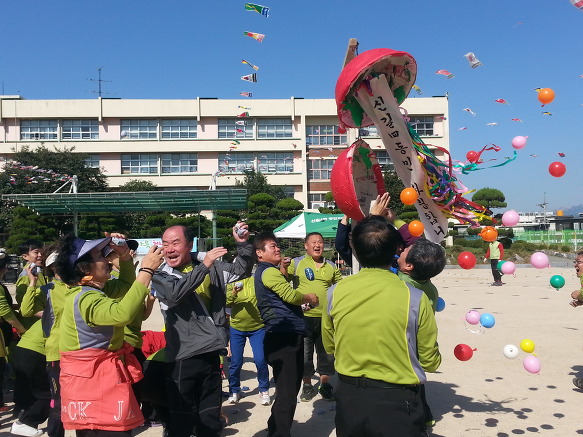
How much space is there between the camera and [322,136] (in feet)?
152

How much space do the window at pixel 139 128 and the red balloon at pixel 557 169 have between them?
44119 mm

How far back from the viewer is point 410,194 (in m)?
4.20

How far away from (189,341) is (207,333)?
0.45 ft

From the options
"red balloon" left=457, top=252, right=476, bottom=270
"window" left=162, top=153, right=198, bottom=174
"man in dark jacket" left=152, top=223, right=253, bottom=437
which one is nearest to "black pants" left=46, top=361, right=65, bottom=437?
"man in dark jacket" left=152, top=223, right=253, bottom=437

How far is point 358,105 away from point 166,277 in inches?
80.8

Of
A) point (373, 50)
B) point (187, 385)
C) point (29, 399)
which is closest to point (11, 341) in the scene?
point (29, 399)

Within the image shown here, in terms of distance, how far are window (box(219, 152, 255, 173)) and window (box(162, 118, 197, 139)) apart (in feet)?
11.0

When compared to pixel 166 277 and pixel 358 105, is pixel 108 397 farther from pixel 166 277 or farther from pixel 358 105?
pixel 358 105

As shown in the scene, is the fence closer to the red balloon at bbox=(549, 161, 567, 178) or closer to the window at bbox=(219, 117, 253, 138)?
the window at bbox=(219, 117, 253, 138)

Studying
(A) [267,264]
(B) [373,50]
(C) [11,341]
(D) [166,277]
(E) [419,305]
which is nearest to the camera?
(E) [419,305]

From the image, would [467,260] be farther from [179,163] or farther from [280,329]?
[179,163]

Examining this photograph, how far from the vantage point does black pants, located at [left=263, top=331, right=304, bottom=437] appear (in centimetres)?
416

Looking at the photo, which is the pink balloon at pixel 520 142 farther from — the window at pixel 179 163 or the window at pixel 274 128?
the window at pixel 179 163

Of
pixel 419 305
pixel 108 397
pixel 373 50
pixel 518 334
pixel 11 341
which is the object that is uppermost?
pixel 373 50
